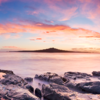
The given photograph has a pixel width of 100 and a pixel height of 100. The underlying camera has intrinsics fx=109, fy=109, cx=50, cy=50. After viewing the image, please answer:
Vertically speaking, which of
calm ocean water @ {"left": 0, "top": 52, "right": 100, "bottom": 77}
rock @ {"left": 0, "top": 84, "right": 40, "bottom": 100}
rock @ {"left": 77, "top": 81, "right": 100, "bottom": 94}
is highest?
rock @ {"left": 0, "top": 84, "right": 40, "bottom": 100}

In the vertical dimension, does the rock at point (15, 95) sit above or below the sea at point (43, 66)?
above

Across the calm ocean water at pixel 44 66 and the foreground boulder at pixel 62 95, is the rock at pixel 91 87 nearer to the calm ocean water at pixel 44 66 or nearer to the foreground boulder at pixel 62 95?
the foreground boulder at pixel 62 95

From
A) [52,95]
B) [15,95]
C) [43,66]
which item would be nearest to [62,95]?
[52,95]

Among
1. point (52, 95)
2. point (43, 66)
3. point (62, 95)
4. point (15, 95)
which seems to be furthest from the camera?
point (43, 66)

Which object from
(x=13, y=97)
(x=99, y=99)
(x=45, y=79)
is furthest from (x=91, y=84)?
(x=13, y=97)

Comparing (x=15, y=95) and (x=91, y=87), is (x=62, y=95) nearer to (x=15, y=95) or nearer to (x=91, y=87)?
(x=15, y=95)

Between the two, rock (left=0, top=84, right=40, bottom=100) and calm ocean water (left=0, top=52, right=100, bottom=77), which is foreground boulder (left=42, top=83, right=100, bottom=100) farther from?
calm ocean water (left=0, top=52, right=100, bottom=77)

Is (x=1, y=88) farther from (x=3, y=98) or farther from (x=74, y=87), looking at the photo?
(x=74, y=87)

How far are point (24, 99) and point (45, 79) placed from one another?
5.31 m

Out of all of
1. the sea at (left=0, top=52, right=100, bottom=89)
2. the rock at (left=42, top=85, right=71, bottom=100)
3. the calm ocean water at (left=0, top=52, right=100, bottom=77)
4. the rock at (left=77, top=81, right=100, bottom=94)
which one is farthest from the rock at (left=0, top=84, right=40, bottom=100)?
the calm ocean water at (left=0, top=52, right=100, bottom=77)

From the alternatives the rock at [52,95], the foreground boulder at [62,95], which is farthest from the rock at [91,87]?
the rock at [52,95]

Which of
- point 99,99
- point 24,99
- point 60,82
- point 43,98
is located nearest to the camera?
point 24,99

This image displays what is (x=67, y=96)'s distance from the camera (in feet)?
17.4

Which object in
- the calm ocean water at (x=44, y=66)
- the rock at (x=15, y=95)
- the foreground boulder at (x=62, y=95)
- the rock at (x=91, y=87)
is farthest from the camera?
the calm ocean water at (x=44, y=66)
